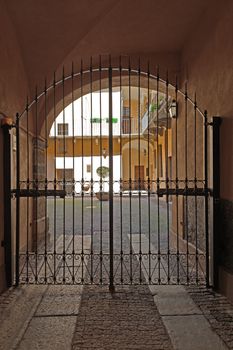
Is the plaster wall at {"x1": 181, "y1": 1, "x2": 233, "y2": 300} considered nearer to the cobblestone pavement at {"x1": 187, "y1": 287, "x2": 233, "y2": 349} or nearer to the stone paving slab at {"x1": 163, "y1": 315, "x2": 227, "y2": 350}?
the cobblestone pavement at {"x1": 187, "y1": 287, "x2": 233, "y2": 349}

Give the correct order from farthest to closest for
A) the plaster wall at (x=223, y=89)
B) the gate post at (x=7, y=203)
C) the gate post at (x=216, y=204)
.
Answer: the gate post at (x=7, y=203) → the gate post at (x=216, y=204) → the plaster wall at (x=223, y=89)

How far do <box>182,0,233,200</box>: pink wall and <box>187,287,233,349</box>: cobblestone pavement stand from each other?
1.19 m

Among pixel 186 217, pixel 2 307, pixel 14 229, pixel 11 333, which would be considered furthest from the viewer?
pixel 186 217

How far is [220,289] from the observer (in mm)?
4332

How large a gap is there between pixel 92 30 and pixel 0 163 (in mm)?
2570

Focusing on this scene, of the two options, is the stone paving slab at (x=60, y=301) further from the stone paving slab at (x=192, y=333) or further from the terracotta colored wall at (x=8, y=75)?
the stone paving slab at (x=192, y=333)

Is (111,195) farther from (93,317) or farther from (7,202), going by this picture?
(93,317)

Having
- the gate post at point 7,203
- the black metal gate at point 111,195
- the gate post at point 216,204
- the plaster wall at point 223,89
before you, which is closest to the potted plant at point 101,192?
the black metal gate at point 111,195

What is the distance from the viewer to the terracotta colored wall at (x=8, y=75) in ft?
15.0

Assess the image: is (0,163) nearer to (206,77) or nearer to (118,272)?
(118,272)

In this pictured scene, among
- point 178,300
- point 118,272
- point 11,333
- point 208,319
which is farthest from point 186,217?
point 11,333

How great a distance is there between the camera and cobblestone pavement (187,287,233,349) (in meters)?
3.24

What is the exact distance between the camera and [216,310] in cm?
377

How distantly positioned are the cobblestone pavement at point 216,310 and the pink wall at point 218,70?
1.19 m
